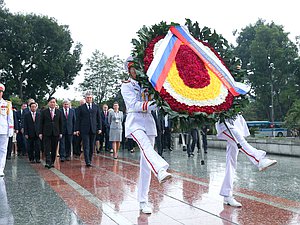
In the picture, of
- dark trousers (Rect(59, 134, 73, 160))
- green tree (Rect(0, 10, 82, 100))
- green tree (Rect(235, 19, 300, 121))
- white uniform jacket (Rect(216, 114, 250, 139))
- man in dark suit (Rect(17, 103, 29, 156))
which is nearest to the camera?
white uniform jacket (Rect(216, 114, 250, 139))

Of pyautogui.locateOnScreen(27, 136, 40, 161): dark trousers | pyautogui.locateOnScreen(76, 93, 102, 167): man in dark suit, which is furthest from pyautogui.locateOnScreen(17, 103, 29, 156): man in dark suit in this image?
pyautogui.locateOnScreen(76, 93, 102, 167): man in dark suit

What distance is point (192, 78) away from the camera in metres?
5.02

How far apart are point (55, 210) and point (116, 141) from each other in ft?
26.2

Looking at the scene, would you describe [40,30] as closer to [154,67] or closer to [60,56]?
[60,56]

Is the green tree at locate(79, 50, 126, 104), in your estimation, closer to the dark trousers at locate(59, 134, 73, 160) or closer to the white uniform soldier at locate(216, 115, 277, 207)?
the dark trousers at locate(59, 134, 73, 160)

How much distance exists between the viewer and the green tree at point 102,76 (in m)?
42.2

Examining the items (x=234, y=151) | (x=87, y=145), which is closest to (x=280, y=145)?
(x=87, y=145)

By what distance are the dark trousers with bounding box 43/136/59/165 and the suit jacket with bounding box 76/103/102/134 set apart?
759 millimetres

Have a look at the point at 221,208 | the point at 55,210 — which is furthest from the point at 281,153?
the point at 55,210

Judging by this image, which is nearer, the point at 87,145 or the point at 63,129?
the point at 87,145

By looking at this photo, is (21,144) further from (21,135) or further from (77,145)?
(77,145)

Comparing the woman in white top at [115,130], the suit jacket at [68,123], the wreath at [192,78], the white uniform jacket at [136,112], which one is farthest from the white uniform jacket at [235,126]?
the suit jacket at [68,123]

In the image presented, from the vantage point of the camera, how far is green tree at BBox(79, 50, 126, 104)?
4225 cm

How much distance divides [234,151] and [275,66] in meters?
46.0
